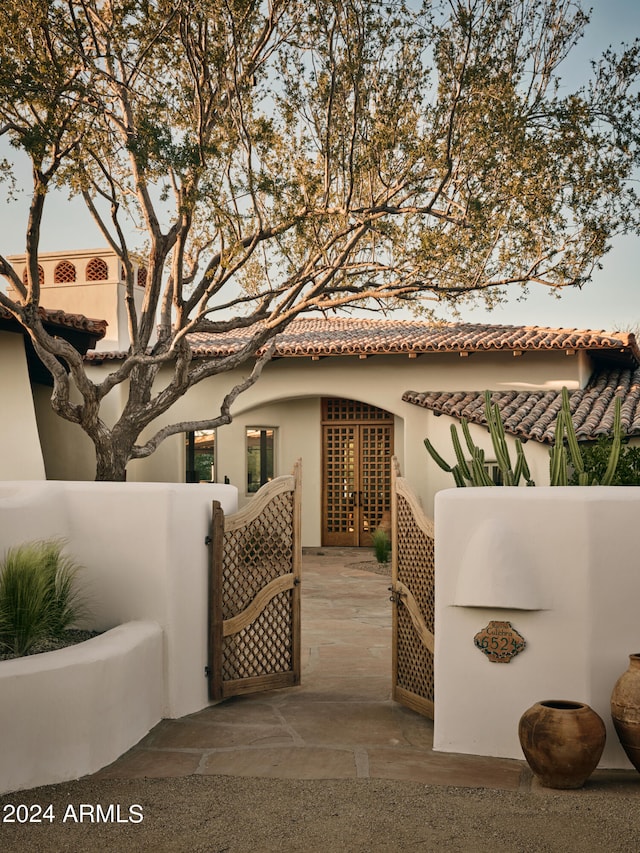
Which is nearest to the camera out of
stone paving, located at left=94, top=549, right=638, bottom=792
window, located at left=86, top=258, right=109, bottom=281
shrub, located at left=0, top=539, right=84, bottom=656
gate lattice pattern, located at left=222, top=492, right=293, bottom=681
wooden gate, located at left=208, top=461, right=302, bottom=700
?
stone paving, located at left=94, top=549, right=638, bottom=792

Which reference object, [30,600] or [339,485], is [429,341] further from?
[30,600]

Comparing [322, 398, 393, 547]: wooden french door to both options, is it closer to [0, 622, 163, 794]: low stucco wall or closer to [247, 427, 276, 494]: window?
[247, 427, 276, 494]: window

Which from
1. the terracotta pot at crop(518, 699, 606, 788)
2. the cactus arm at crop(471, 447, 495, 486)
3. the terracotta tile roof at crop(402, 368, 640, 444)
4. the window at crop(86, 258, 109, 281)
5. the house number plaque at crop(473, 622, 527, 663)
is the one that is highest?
the window at crop(86, 258, 109, 281)

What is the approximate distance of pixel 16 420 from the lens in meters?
13.0

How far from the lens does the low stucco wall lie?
494 centimetres

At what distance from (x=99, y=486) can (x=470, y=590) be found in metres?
2.93

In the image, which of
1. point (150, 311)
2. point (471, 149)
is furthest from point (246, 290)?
point (471, 149)

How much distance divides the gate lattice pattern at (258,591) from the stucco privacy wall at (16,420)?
21.9ft

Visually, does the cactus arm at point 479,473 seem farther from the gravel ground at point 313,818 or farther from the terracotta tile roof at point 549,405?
the terracotta tile roof at point 549,405

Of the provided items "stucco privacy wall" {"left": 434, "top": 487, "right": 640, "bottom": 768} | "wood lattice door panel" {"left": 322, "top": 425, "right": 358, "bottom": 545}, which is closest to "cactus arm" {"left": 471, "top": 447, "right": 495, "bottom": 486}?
"stucco privacy wall" {"left": 434, "top": 487, "right": 640, "bottom": 768}

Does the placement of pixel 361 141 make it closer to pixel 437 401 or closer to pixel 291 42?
pixel 291 42

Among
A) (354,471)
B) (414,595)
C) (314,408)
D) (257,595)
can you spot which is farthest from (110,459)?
(414,595)

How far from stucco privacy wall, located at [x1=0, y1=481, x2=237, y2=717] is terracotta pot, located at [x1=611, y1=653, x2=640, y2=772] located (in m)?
3.05

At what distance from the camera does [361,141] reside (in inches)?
490
